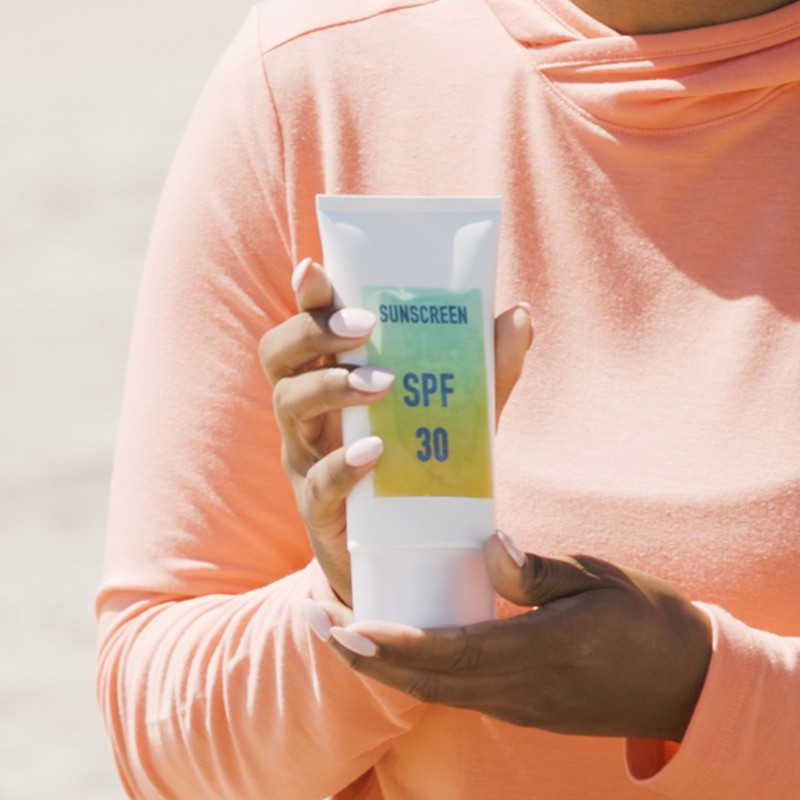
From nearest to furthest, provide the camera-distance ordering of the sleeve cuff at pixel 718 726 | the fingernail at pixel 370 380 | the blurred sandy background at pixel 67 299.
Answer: the fingernail at pixel 370 380 < the sleeve cuff at pixel 718 726 < the blurred sandy background at pixel 67 299

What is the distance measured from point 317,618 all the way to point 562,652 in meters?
0.14

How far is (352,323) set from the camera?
3.03 feet

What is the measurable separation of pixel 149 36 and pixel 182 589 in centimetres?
293

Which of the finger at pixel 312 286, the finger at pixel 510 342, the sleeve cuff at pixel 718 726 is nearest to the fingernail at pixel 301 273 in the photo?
the finger at pixel 312 286

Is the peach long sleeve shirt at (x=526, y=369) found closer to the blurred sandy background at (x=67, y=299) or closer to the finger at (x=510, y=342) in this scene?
the finger at (x=510, y=342)

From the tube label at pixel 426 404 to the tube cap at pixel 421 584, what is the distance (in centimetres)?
4

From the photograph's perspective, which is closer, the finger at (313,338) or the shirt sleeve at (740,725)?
the finger at (313,338)

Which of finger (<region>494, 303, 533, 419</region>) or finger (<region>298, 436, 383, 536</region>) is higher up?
finger (<region>494, 303, 533, 419</region>)

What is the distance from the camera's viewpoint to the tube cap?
94 centimetres

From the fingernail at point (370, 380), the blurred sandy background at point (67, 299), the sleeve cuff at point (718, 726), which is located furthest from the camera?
the blurred sandy background at point (67, 299)

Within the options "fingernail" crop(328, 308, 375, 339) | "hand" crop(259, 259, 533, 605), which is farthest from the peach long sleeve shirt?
"fingernail" crop(328, 308, 375, 339)

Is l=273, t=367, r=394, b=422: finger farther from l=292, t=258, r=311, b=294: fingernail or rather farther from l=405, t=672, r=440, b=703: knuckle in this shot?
l=405, t=672, r=440, b=703: knuckle

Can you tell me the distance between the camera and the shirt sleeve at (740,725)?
103cm

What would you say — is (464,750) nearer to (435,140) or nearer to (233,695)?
(233,695)
